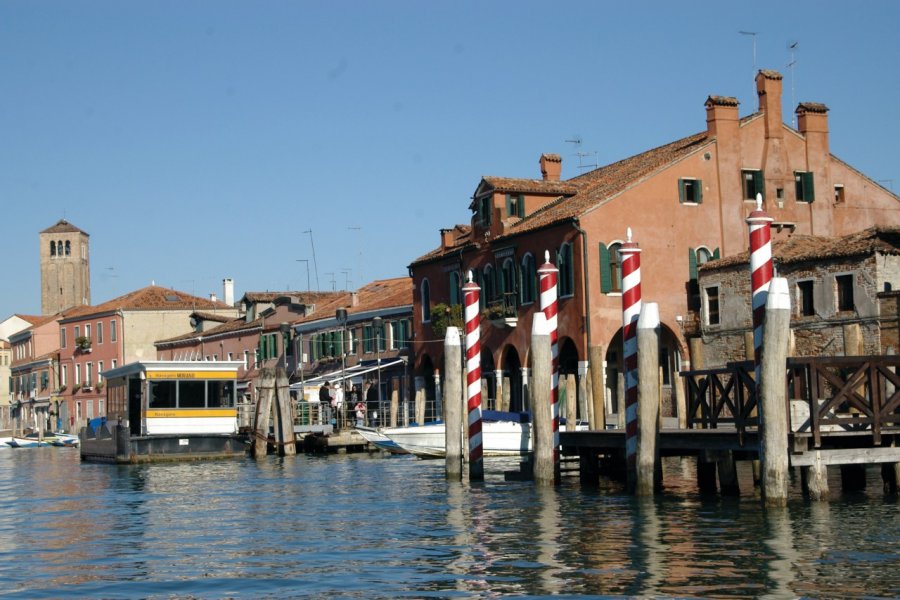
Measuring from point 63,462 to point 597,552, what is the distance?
98.1 feet

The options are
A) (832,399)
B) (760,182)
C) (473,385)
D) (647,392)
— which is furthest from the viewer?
(760,182)

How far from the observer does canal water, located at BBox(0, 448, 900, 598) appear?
1227 centimetres

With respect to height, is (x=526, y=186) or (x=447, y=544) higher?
(x=526, y=186)

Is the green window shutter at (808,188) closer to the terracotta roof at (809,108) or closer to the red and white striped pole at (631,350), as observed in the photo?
the terracotta roof at (809,108)

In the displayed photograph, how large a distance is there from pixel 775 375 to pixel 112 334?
61.0 m

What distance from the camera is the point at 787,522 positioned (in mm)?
15453

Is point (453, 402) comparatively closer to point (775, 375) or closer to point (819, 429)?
point (819, 429)

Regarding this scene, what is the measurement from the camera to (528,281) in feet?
129

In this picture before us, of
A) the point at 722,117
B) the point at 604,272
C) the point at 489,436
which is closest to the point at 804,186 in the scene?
the point at 722,117

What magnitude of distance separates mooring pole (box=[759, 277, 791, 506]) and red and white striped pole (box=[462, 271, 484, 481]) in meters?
6.95

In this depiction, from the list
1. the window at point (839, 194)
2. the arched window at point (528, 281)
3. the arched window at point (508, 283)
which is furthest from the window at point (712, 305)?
the window at point (839, 194)

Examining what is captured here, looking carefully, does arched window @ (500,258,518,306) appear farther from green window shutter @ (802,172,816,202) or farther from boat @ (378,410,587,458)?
green window shutter @ (802,172,816,202)

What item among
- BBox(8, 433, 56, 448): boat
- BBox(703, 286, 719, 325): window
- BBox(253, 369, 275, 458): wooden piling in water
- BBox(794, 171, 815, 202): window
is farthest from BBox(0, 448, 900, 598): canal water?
BBox(8, 433, 56, 448): boat

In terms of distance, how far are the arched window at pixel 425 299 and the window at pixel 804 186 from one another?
43.9ft
